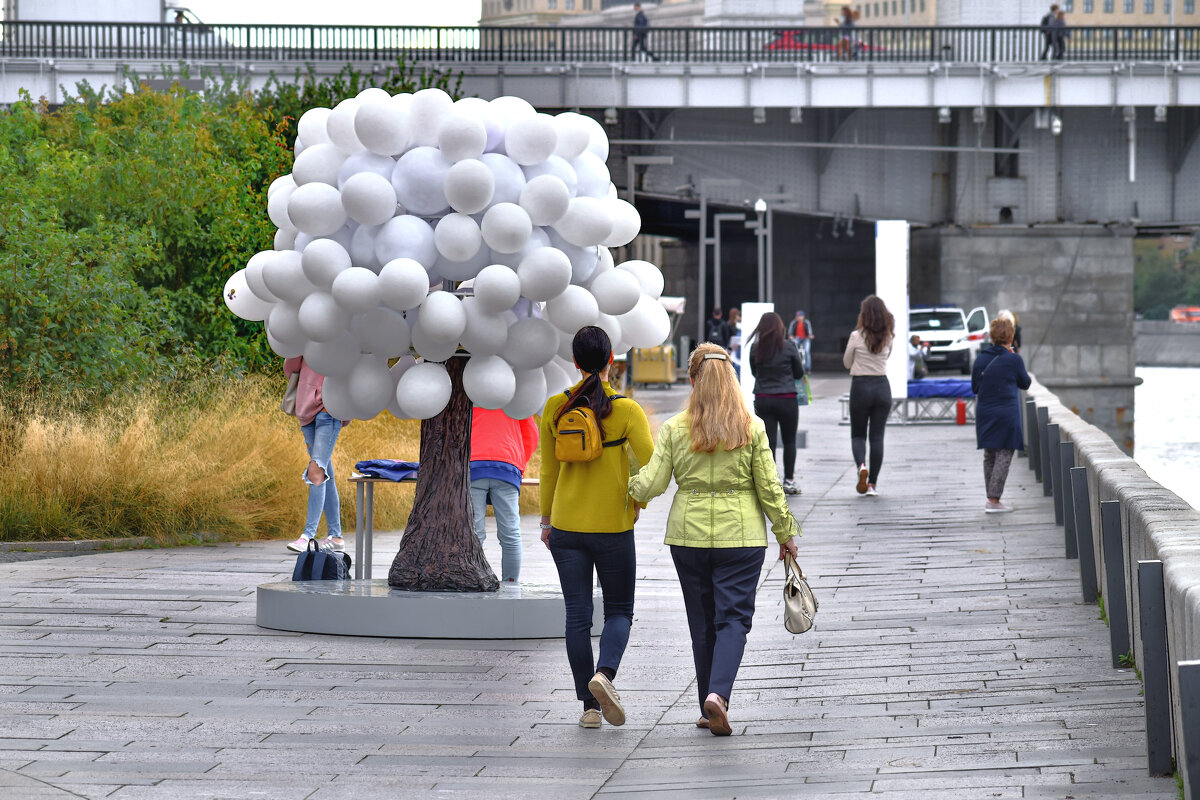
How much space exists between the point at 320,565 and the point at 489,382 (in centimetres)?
178

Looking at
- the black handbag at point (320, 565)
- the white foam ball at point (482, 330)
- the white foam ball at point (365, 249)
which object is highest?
the white foam ball at point (365, 249)

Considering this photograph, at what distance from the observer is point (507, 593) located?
8.81 metres

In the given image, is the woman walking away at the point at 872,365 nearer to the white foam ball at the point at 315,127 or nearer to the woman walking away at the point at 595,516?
the white foam ball at the point at 315,127

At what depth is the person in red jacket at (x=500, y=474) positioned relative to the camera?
30.3 ft

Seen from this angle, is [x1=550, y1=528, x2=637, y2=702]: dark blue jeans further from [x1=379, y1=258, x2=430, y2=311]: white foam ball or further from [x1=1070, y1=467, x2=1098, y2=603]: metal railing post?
[x1=1070, y1=467, x2=1098, y2=603]: metal railing post

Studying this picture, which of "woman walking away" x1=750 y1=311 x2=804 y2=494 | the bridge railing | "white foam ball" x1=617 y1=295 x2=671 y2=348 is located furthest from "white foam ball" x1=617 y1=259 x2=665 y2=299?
the bridge railing

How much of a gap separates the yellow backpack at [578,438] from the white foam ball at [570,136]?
2.37 metres

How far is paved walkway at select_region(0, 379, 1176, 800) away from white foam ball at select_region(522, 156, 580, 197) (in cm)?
238

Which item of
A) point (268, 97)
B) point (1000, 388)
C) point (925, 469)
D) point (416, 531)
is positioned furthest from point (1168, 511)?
point (268, 97)

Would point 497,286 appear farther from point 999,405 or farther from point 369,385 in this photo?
point 999,405

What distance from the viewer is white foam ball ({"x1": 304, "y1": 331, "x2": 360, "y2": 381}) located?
27.7 feet

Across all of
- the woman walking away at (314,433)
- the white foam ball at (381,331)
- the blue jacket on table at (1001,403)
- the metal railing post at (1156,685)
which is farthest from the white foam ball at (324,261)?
the blue jacket on table at (1001,403)

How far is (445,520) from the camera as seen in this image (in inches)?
349

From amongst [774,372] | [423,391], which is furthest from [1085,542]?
[774,372]
